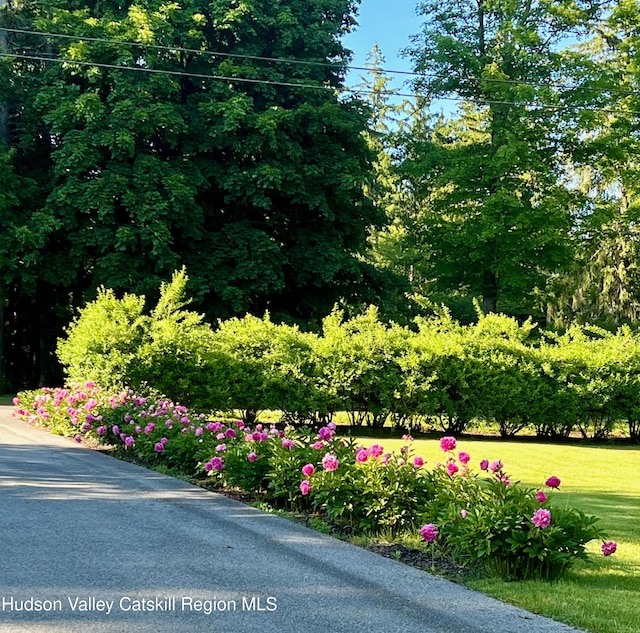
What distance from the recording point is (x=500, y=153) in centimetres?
2048

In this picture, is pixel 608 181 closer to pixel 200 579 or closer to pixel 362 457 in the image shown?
pixel 362 457

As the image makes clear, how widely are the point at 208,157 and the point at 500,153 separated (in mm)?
9467

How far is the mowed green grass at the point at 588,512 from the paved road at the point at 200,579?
9.6 inches

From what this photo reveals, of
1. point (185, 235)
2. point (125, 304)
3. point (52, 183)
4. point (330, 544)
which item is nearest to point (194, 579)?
point (330, 544)

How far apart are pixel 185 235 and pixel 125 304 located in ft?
27.0

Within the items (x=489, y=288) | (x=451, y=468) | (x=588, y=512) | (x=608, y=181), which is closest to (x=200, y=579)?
(x=451, y=468)

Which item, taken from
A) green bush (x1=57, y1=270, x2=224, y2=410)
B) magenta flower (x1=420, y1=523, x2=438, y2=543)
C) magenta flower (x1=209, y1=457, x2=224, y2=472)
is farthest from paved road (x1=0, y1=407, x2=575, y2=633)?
green bush (x1=57, y1=270, x2=224, y2=410)

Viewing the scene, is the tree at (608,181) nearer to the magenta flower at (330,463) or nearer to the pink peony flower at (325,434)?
the pink peony flower at (325,434)

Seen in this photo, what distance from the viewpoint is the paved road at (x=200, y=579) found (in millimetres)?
3639

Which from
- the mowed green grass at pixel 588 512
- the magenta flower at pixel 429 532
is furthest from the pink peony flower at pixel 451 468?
the mowed green grass at pixel 588 512

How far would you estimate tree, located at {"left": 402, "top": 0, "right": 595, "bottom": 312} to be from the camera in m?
20.7

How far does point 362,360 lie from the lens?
48.1 ft

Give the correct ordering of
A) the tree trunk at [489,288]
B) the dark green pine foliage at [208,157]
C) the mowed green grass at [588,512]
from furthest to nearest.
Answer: the tree trunk at [489,288], the dark green pine foliage at [208,157], the mowed green grass at [588,512]

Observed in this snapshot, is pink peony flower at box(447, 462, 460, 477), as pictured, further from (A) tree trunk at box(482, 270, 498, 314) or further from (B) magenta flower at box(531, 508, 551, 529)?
(A) tree trunk at box(482, 270, 498, 314)
